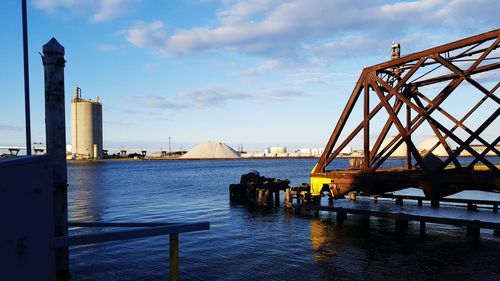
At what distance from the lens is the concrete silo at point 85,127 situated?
18500cm

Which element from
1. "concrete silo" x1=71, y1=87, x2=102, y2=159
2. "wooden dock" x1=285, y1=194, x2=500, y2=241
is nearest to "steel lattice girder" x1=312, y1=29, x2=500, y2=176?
"wooden dock" x1=285, y1=194, x2=500, y2=241

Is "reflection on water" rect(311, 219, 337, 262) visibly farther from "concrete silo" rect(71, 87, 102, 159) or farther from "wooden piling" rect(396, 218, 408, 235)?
"concrete silo" rect(71, 87, 102, 159)

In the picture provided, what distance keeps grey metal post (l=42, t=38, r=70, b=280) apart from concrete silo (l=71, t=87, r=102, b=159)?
192 m

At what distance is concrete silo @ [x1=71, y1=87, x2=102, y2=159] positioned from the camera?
18500 centimetres

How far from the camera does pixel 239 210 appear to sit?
31266mm

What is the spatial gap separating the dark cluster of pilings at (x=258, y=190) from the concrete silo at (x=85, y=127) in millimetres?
164787

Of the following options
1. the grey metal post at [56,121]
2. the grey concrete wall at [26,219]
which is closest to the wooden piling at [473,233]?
the grey metal post at [56,121]

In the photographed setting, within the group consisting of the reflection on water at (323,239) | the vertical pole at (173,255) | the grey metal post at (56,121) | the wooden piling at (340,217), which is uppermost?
the grey metal post at (56,121)

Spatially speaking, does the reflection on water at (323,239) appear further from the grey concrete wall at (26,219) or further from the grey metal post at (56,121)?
the grey concrete wall at (26,219)

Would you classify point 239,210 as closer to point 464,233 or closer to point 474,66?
point 464,233

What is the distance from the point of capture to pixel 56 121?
695cm

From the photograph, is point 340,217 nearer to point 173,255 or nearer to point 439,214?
point 439,214

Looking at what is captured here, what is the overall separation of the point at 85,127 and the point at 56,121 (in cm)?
19480

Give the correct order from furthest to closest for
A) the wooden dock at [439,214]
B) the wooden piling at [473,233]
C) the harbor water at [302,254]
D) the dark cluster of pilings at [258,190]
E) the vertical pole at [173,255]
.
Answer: the dark cluster of pilings at [258,190], the wooden piling at [473,233], the wooden dock at [439,214], the harbor water at [302,254], the vertical pole at [173,255]
